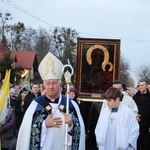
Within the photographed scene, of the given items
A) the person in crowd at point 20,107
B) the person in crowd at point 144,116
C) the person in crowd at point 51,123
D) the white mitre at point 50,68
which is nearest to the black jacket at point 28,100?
the person in crowd at point 20,107

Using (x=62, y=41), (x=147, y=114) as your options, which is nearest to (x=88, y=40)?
(x=147, y=114)

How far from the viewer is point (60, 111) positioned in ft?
16.5

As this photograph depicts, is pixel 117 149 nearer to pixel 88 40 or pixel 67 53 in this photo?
pixel 88 40

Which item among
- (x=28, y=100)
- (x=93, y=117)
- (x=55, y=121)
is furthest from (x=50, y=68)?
(x=93, y=117)

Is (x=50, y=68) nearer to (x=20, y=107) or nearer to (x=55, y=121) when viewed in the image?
(x=55, y=121)

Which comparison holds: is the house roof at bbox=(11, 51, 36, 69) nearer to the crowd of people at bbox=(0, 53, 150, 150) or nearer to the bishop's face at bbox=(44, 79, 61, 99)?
the crowd of people at bbox=(0, 53, 150, 150)

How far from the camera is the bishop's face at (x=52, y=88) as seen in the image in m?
4.93

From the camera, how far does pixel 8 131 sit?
339 inches

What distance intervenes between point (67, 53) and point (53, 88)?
17624 millimetres

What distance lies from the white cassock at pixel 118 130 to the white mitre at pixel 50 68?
1.54 m

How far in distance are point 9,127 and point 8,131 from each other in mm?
134

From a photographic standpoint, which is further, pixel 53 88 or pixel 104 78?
pixel 104 78

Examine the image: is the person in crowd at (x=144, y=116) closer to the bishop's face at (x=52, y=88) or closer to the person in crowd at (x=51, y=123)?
the person in crowd at (x=51, y=123)

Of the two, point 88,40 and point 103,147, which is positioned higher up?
point 88,40
